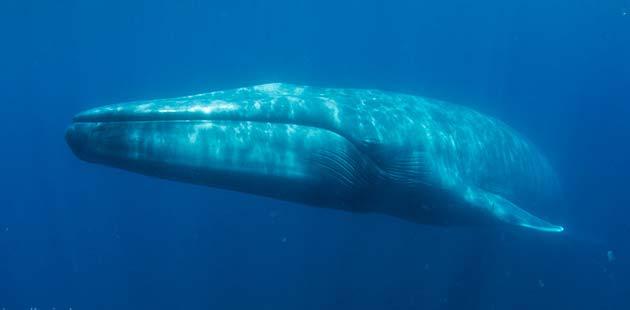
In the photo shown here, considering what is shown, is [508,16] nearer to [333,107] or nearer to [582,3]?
[582,3]

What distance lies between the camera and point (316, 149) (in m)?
5.22

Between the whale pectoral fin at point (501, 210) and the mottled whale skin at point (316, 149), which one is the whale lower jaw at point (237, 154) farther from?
the whale pectoral fin at point (501, 210)

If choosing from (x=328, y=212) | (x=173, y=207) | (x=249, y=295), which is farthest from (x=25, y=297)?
(x=328, y=212)

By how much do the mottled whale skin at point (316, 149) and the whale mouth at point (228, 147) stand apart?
0.4 inches

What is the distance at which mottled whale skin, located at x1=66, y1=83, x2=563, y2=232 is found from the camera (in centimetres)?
462

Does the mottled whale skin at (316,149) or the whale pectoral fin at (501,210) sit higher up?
the mottled whale skin at (316,149)

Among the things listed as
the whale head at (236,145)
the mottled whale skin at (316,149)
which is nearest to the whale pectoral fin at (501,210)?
the mottled whale skin at (316,149)

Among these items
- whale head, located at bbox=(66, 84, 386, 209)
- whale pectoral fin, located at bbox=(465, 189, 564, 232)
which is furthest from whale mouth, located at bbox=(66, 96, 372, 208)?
whale pectoral fin, located at bbox=(465, 189, 564, 232)

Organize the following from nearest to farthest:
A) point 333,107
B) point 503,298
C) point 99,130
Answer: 1. point 99,130
2. point 333,107
3. point 503,298

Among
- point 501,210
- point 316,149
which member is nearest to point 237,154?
point 316,149

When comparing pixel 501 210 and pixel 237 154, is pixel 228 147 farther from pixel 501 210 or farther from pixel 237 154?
pixel 501 210

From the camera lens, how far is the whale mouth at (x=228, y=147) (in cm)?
455

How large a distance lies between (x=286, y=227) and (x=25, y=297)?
19362 mm

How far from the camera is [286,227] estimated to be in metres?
17.0
